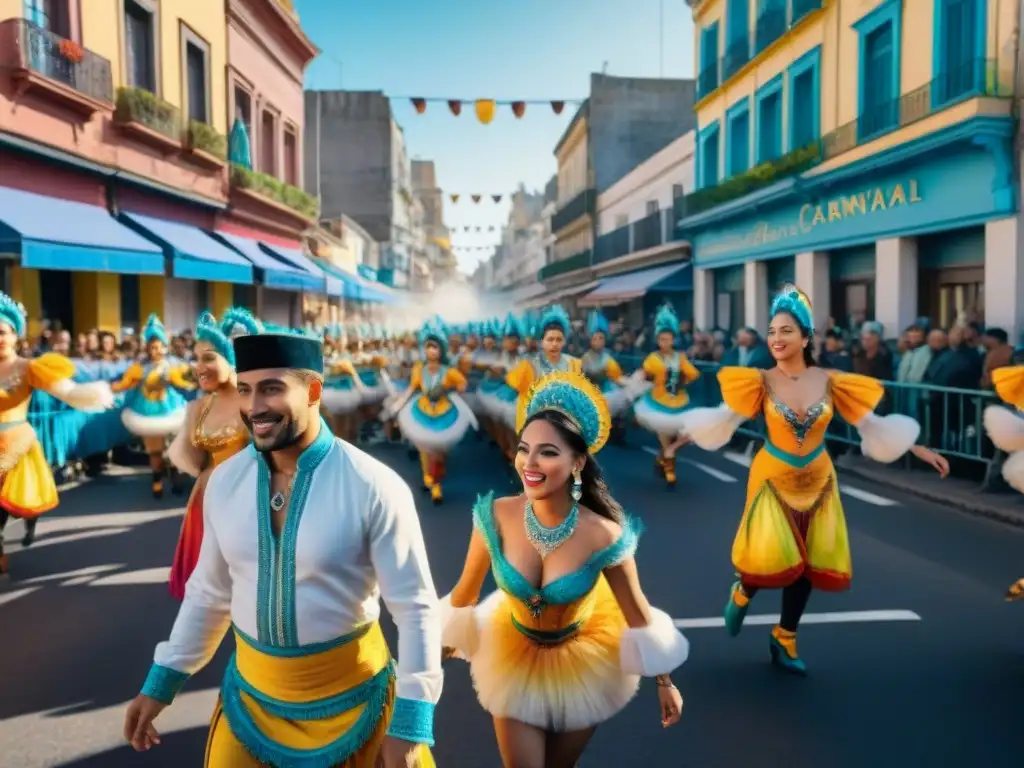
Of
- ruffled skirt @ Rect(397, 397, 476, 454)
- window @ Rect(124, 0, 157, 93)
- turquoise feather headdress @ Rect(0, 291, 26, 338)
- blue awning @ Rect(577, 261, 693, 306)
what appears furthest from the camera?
blue awning @ Rect(577, 261, 693, 306)

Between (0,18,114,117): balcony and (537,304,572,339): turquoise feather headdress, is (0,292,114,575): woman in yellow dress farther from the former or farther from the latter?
(0,18,114,117): balcony

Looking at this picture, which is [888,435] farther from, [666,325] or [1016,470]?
[666,325]

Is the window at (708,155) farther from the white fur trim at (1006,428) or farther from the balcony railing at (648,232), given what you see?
the white fur trim at (1006,428)

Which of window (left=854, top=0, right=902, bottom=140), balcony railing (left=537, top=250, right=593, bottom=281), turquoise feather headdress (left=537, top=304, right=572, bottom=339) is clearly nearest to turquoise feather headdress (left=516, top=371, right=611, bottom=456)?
turquoise feather headdress (left=537, top=304, right=572, bottom=339)

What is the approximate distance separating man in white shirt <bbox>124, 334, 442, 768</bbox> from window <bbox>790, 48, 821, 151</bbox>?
63.4 feet

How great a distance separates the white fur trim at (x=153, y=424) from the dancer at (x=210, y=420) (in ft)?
17.0

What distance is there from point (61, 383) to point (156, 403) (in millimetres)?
3964

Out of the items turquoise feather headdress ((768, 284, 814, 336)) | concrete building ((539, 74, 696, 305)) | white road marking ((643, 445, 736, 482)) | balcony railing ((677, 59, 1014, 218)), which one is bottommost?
white road marking ((643, 445, 736, 482))

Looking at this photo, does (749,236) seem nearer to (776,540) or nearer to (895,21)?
(895,21)

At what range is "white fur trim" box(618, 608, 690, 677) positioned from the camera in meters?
3.17

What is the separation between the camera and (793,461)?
207 inches

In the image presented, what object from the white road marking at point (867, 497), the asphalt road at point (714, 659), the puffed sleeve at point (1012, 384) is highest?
the puffed sleeve at point (1012, 384)

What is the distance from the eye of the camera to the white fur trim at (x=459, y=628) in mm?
3348

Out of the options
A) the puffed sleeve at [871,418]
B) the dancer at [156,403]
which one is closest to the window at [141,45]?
the dancer at [156,403]
